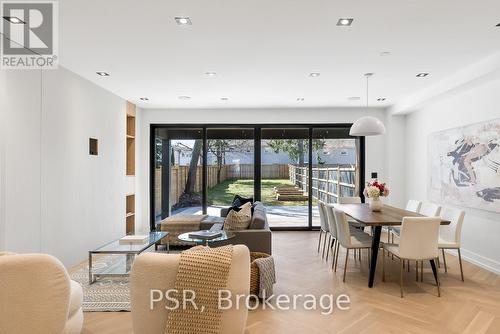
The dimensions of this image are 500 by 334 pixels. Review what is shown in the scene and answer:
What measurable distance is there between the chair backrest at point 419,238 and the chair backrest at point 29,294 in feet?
10.3

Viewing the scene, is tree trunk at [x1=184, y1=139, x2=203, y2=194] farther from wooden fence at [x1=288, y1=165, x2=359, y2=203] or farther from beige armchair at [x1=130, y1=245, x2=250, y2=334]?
beige armchair at [x1=130, y1=245, x2=250, y2=334]

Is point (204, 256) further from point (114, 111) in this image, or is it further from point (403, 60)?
point (114, 111)

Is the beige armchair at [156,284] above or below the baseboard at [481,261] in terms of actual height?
above

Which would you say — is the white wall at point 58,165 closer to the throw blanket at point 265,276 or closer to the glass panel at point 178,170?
the glass panel at point 178,170

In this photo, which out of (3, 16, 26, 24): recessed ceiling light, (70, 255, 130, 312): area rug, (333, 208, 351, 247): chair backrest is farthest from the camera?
(333, 208, 351, 247): chair backrest

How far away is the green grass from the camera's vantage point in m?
7.36

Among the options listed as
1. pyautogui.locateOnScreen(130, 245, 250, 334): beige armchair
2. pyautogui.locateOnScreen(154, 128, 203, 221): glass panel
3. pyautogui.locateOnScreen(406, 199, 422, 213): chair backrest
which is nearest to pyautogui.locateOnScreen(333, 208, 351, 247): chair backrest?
pyautogui.locateOnScreen(406, 199, 422, 213): chair backrest

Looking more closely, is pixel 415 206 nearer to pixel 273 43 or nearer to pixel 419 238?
pixel 419 238

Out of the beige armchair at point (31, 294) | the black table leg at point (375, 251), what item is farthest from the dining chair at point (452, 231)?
the beige armchair at point (31, 294)

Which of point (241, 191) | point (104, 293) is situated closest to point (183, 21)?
point (104, 293)

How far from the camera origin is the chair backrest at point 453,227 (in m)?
3.82

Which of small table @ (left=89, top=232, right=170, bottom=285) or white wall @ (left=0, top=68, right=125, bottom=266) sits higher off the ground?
white wall @ (left=0, top=68, right=125, bottom=266)

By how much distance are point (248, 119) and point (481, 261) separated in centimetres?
484

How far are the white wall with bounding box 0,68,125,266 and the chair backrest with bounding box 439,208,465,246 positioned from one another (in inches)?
194
